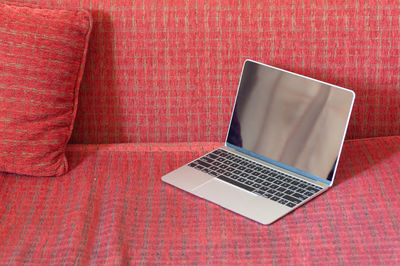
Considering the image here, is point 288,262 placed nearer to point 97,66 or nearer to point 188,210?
point 188,210

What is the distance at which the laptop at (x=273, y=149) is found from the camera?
1307 mm

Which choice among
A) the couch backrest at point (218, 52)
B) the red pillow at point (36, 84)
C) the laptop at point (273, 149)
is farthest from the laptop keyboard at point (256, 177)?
the red pillow at point (36, 84)

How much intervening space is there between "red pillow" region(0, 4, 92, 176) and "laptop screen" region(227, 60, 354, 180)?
1.51 ft

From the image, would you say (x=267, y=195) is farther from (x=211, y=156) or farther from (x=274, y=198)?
(x=211, y=156)

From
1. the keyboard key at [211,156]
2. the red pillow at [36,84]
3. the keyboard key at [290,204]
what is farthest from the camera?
the keyboard key at [211,156]

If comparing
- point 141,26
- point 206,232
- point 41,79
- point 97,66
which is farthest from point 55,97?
point 206,232

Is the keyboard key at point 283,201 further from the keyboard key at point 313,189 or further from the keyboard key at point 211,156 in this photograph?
the keyboard key at point 211,156

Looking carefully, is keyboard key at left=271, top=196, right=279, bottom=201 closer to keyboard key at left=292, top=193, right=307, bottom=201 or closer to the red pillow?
keyboard key at left=292, top=193, right=307, bottom=201

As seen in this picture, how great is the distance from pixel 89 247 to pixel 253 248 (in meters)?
0.35

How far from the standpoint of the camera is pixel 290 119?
1.41 meters

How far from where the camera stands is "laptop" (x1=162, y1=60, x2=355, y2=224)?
1307mm

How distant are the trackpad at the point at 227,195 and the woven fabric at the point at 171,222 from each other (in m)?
0.02

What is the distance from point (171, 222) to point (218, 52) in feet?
1.74

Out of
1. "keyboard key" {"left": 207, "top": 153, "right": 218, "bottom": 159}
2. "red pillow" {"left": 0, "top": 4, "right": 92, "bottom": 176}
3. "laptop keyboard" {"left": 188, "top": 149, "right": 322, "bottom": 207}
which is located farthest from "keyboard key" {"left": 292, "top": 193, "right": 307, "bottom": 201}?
"red pillow" {"left": 0, "top": 4, "right": 92, "bottom": 176}
